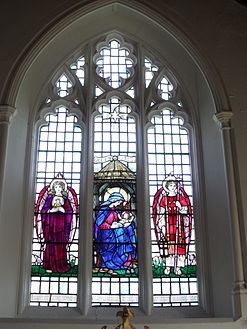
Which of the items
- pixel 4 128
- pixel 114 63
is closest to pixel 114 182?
pixel 4 128

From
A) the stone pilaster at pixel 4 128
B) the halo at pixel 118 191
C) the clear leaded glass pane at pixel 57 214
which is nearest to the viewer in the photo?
the stone pilaster at pixel 4 128

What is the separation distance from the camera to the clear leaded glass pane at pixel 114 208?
643 centimetres

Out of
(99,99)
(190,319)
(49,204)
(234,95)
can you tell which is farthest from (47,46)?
(190,319)

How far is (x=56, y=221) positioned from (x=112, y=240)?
2.42 ft

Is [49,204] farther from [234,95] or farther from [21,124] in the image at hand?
[234,95]

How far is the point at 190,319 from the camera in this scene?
5.87m

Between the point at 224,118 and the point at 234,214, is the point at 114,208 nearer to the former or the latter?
the point at 234,214

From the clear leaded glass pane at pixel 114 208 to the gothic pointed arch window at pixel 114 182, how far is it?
0.01 m

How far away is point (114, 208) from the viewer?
684 centimetres

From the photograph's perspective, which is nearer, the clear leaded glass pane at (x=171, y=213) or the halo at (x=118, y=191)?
the clear leaded glass pane at (x=171, y=213)

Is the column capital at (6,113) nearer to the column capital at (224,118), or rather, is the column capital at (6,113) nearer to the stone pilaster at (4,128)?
the stone pilaster at (4,128)

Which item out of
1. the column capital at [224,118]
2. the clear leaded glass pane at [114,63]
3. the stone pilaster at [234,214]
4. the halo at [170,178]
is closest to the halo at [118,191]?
the halo at [170,178]

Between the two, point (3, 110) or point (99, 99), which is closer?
point (3, 110)

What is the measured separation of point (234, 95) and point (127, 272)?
256 centimetres
